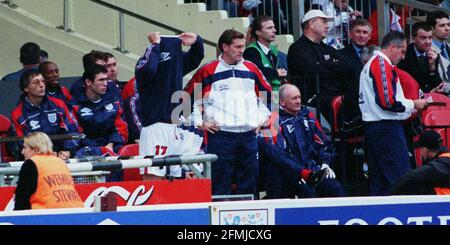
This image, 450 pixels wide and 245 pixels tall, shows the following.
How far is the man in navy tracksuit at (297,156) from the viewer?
15031 millimetres

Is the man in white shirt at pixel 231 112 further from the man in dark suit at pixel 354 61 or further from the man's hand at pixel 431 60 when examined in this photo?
the man's hand at pixel 431 60

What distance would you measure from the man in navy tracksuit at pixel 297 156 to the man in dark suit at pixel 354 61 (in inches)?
29.8

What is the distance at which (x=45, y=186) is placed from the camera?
456 inches

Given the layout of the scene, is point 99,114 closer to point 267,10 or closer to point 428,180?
point 428,180

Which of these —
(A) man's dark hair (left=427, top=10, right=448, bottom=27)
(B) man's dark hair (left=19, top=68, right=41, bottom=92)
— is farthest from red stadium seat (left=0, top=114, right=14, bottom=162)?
(A) man's dark hair (left=427, top=10, right=448, bottom=27)

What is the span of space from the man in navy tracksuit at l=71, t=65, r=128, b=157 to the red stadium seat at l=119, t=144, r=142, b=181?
0.58ft

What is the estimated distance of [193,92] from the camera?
1510 cm

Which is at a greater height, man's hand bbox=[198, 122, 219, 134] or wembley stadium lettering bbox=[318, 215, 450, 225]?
man's hand bbox=[198, 122, 219, 134]

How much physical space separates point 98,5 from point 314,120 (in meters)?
5.12

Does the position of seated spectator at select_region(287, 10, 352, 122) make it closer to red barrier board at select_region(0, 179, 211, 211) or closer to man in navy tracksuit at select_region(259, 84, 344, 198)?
man in navy tracksuit at select_region(259, 84, 344, 198)

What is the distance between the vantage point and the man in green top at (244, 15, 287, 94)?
1622cm

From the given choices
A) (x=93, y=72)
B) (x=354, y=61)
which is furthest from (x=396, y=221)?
(x=354, y=61)
